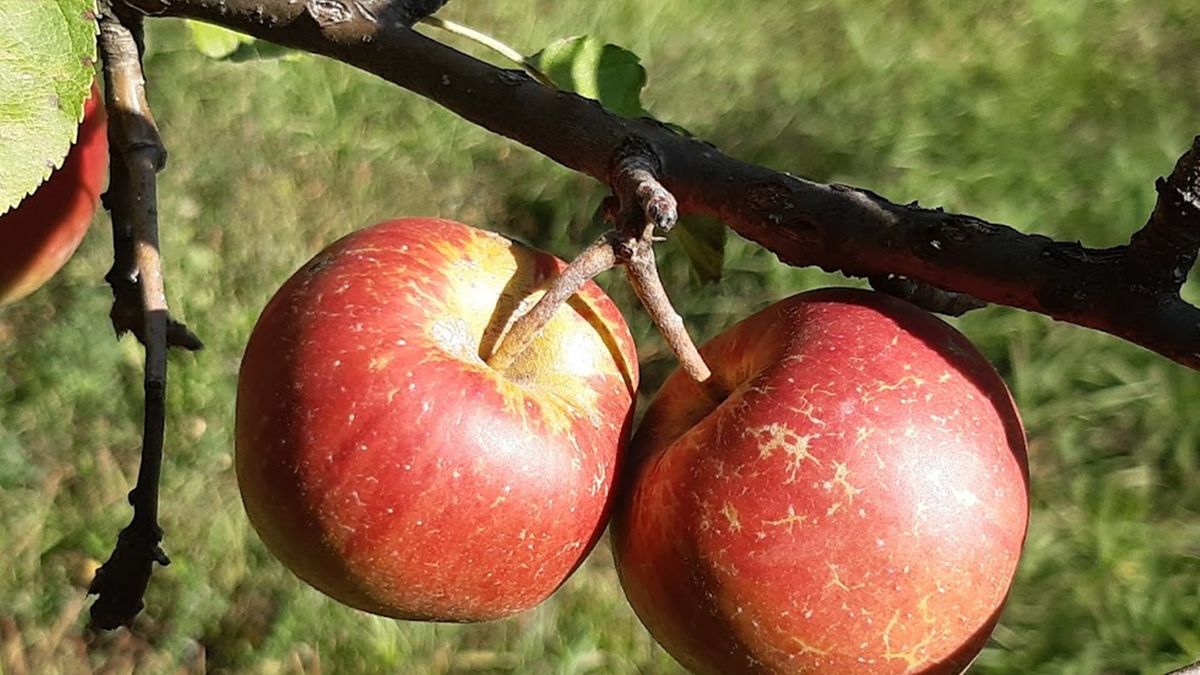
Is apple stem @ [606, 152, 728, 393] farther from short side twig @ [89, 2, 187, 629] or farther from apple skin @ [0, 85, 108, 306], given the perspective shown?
apple skin @ [0, 85, 108, 306]

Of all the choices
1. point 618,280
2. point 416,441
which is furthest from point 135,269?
point 618,280

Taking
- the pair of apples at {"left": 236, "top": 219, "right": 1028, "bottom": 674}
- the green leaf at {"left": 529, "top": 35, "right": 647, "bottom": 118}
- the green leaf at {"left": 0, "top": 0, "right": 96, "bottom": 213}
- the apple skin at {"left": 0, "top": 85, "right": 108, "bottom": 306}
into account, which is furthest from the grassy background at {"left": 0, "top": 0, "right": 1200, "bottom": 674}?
the green leaf at {"left": 0, "top": 0, "right": 96, "bottom": 213}

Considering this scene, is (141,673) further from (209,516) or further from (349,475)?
(349,475)

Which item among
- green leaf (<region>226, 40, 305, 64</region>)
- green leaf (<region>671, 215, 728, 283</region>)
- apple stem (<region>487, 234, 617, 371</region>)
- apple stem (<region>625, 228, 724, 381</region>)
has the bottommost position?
green leaf (<region>226, 40, 305, 64</region>)

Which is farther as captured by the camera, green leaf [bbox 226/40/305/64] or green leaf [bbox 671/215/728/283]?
green leaf [bbox 226/40/305/64]

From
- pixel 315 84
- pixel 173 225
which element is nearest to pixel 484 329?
pixel 173 225

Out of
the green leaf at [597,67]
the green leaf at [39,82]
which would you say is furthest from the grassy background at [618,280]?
the green leaf at [39,82]

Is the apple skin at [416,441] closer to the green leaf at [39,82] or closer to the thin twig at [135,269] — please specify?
the thin twig at [135,269]
